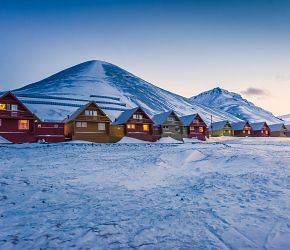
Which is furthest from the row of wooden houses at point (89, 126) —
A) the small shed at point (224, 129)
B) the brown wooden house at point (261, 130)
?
the brown wooden house at point (261, 130)

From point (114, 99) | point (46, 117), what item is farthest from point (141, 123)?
A: point (114, 99)

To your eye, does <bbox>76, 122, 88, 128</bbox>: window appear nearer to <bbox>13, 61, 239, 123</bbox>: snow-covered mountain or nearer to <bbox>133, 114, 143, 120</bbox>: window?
<bbox>133, 114, 143, 120</bbox>: window

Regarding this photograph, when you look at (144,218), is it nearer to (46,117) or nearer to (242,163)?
(242,163)

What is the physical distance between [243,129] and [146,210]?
85.5 meters

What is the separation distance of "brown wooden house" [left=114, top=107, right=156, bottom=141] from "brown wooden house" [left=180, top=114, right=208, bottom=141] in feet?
45.6

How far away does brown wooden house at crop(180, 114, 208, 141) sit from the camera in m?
64.3

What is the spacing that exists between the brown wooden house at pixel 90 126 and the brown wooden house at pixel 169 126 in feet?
44.1

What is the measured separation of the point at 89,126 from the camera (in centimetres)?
4525

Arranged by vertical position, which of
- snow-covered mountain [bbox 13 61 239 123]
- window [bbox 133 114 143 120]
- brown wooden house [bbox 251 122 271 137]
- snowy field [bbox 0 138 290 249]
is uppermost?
snow-covered mountain [bbox 13 61 239 123]

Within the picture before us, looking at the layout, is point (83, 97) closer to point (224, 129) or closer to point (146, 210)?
point (224, 129)

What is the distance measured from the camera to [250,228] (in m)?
5.28

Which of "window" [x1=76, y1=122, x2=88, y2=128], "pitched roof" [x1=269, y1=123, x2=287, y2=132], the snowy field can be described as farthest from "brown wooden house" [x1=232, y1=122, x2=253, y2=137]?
the snowy field

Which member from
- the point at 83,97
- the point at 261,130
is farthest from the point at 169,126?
the point at 83,97

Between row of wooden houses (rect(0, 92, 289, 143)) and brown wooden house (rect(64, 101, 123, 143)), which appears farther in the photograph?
brown wooden house (rect(64, 101, 123, 143))
